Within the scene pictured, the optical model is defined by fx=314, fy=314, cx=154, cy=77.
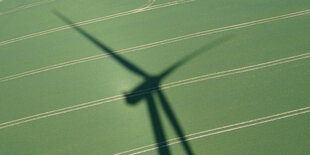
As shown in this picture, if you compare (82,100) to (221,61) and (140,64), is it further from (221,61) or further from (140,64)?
(221,61)

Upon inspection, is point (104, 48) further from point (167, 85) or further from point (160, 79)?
point (167, 85)

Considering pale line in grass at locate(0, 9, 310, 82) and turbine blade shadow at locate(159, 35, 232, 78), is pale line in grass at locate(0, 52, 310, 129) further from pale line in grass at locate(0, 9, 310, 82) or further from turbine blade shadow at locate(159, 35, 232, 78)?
pale line in grass at locate(0, 9, 310, 82)

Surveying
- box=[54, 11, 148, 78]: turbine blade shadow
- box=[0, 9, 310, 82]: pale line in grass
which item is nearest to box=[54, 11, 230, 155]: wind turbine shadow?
box=[54, 11, 148, 78]: turbine blade shadow

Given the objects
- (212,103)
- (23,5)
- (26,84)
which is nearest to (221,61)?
(212,103)

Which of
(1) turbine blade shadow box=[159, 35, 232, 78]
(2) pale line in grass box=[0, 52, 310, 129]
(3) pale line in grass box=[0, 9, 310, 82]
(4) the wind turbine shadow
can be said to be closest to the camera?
(4) the wind turbine shadow

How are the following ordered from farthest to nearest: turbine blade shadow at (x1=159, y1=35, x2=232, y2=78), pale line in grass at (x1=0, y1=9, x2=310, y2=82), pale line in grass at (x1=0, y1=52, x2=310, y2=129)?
pale line in grass at (x1=0, y1=9, x2=310, y2=82)
turbine blade shadow at (x1=159, y1=35, x2=232, y2=78)
pale line in grass at (x1=0, y1=52, x2=310, y2=129)

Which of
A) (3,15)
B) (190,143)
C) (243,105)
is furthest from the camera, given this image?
(3,15)
